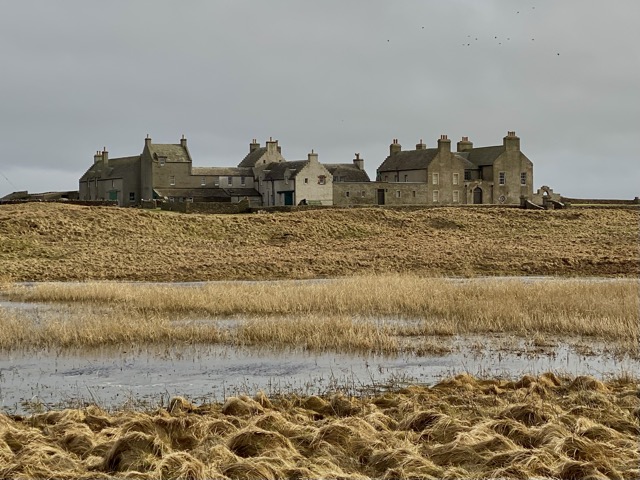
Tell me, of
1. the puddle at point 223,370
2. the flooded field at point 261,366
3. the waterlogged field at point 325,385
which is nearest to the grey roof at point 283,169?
the waterlogged field at point 325,385

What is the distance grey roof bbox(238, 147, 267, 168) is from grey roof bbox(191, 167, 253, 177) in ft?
5.14

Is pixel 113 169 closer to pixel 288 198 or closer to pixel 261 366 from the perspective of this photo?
pixel 288 198

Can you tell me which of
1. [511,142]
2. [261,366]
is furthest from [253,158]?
[261,366]

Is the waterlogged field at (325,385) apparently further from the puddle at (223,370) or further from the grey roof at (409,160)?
the grey roof at (409,160)

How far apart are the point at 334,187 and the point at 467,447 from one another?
271 feet

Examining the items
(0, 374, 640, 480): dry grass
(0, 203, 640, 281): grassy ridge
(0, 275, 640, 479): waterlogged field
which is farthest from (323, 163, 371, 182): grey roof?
(0, 374, 640, 480): dry grass

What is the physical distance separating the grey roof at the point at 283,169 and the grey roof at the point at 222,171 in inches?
134

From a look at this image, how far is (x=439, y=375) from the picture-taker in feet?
63.6

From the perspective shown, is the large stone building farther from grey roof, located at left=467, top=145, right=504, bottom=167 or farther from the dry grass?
the dry grass

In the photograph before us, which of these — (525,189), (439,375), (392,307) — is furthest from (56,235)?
(525,189)

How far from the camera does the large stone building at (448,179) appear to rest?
3735 inches

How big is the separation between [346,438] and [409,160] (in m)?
88.5

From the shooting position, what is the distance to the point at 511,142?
327ft

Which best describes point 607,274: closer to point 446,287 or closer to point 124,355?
point 446,287
